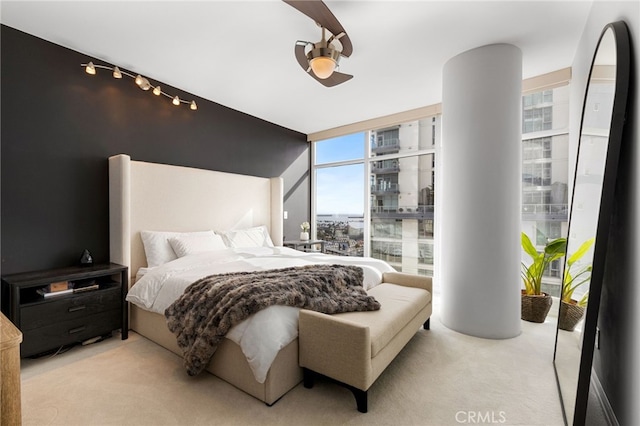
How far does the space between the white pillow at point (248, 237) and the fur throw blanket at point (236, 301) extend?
4.65 ft

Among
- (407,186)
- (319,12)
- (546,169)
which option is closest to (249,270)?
(319,12)

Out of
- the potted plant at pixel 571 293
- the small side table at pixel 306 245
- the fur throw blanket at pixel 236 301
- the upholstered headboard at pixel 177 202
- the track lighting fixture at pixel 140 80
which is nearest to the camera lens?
the potted plant at pixel 571 293

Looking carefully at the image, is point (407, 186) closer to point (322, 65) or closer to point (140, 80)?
point (322, 65)

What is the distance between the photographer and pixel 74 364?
2.24 m

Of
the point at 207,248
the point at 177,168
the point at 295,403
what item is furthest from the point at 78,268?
the point at 295,403

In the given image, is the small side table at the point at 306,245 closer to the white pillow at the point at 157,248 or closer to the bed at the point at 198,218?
the bed at the point at 198,218

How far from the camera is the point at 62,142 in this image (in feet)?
8.84

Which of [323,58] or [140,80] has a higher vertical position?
[140,80]

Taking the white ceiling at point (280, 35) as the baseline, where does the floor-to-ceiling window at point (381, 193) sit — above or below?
below

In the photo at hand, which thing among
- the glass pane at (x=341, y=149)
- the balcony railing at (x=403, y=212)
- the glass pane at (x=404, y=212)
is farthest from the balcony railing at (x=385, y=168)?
the balcony railing at (x=403, y=212)

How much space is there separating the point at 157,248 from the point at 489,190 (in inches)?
134

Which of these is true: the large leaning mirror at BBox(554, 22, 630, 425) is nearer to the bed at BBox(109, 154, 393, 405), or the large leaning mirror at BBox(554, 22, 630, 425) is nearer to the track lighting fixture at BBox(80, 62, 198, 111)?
the bed at BBox(109, 154, 393, 405)

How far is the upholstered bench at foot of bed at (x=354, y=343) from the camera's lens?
1677 mm

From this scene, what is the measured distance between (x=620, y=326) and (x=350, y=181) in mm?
4067
